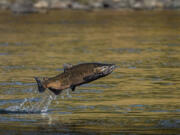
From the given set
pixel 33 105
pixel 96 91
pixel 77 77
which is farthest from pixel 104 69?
pixel 96 91

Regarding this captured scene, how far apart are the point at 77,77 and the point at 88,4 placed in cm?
6438

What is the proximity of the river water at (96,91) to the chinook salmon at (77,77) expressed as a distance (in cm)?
77

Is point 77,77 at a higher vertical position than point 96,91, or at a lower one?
higher

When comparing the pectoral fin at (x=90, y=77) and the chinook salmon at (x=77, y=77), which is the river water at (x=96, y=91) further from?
the pectoral fin at (x=90, y=77)

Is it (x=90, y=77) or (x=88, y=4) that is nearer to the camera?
(x=90, y=77)

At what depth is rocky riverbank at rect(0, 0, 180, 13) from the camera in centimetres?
7297

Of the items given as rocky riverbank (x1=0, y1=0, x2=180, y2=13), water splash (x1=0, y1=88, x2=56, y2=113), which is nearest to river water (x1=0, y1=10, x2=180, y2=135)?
water splash (x1=0, y1=88, x2=56, y2=113)

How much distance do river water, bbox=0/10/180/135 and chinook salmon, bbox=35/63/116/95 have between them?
770mm

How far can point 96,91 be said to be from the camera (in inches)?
732

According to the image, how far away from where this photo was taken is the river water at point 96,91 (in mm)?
13914

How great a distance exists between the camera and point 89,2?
79.2 metres

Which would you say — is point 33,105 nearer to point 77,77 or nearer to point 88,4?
point 77,77

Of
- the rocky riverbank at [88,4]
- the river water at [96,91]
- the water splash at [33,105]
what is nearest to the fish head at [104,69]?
the river water at [96,91]

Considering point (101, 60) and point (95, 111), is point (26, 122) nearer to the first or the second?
point (95, 111)
